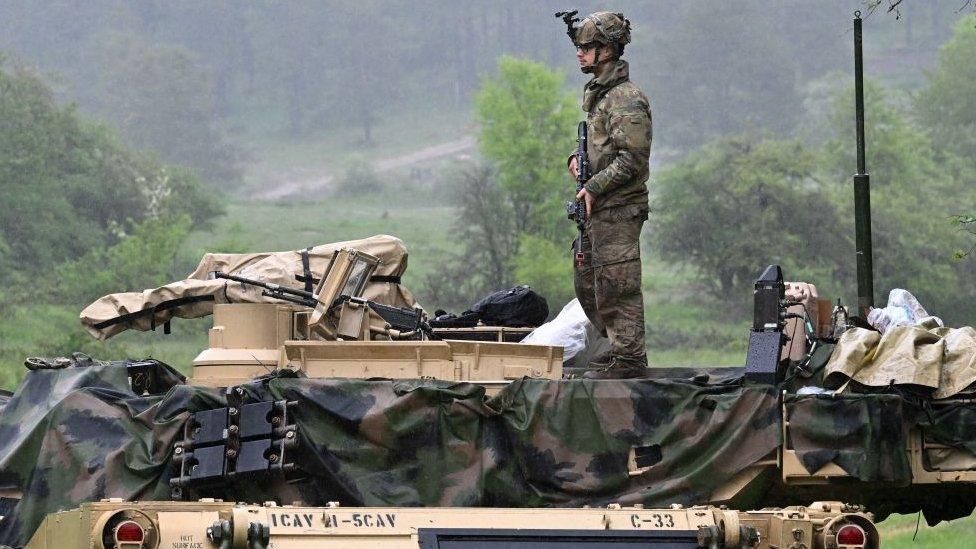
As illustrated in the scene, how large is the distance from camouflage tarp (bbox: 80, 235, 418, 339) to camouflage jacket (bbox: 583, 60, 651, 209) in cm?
175

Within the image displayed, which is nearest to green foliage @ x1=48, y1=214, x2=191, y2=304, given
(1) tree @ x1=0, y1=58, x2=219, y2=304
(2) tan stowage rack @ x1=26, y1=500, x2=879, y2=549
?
(1) tree @ x1=0, y1=58, x2=219, y2=304

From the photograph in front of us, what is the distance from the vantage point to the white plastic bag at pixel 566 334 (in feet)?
38.4

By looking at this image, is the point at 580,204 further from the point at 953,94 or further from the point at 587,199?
the point at 953,94

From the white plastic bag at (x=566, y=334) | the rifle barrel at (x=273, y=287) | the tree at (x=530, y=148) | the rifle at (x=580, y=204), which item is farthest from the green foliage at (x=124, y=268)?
the rifle at (x=580, y=204)

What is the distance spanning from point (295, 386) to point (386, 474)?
66 centimetres

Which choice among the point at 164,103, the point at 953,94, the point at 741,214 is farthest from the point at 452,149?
the point at 741,214

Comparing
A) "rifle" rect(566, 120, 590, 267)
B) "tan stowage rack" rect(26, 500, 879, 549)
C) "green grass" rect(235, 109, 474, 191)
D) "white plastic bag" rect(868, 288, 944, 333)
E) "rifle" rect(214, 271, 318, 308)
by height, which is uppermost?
"green grass" rect(235, 109, 474, 191)

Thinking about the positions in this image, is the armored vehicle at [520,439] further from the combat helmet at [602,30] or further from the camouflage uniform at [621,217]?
the combat helmet at [602,30]

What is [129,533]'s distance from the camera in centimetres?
812

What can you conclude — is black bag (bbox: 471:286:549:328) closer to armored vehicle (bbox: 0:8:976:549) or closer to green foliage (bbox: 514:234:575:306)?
armored vehicle (bbox: 0:8:976:549)

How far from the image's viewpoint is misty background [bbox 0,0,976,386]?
55062mm

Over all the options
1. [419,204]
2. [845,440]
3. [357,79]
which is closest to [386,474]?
[845,440]

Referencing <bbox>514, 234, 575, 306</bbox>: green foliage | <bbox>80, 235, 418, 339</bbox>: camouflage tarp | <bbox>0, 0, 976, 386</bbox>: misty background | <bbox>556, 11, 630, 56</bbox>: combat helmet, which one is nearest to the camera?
<bbox>556, 11, 630, 56</bbox>: combat helmet

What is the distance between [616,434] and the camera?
9.79 meters
